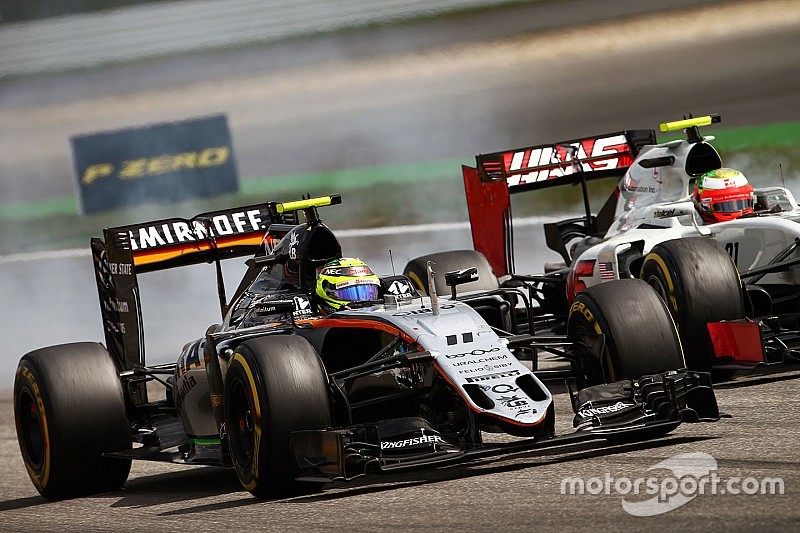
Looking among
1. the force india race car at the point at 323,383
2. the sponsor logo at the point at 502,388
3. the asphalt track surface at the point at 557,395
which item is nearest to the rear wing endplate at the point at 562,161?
the force india race car at the point at 323,383

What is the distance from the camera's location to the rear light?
1316cm

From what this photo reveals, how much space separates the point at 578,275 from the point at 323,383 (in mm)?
5506

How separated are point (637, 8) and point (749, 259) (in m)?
11.8

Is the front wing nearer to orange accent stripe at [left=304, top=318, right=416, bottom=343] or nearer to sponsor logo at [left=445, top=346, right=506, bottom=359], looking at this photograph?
sponsor logo at [left=445, top=346, right=506, bottom=359]

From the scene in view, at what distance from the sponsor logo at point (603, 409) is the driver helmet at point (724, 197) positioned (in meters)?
4.50

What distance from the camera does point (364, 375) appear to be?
28.2ft

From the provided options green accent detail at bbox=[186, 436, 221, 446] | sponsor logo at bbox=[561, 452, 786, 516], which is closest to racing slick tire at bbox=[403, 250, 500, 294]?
green accent detail at bbox=[186, 436, 221, 446]

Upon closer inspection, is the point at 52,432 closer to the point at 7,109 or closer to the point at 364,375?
the point at 364,375

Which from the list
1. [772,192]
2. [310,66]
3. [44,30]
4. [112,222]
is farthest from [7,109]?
[772,192]

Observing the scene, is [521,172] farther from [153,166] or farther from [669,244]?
→ [153,166]

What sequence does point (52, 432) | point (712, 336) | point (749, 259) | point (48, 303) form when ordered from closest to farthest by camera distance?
point (52, 432)
point (712, 336)
point (749, 259)
point (48, 303)

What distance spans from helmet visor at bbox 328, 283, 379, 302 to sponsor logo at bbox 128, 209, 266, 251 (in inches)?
86.7

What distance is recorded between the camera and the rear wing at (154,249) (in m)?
10.9

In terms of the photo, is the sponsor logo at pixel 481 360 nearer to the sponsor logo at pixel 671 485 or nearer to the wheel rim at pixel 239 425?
the sponsor logo at pixel 671 485
